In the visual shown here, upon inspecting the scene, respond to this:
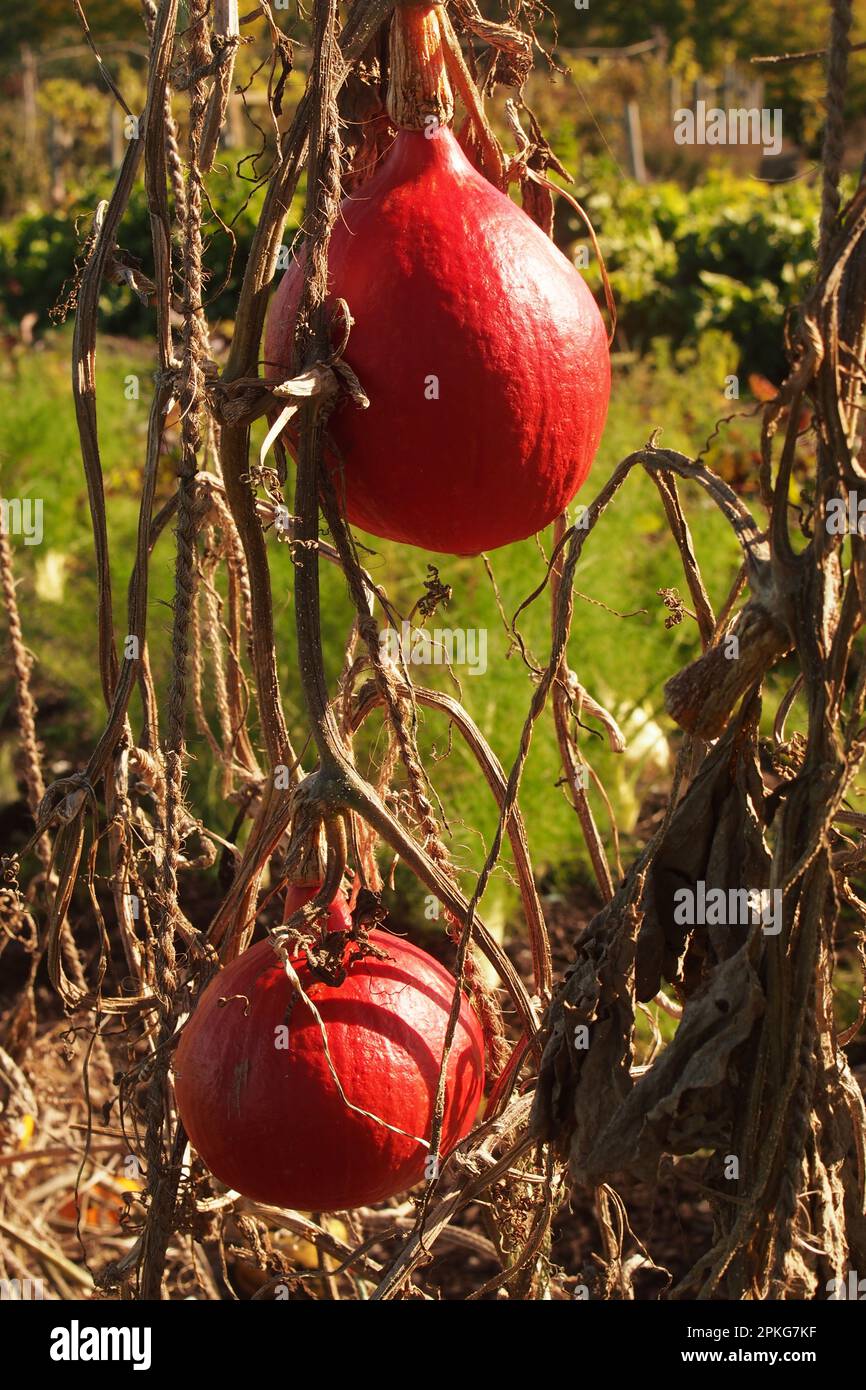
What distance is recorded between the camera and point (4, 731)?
4762 mm

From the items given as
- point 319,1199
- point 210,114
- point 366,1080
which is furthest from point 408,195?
point 319,1199

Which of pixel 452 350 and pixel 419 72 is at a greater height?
pixel 419 72

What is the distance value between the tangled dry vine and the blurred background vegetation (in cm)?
7

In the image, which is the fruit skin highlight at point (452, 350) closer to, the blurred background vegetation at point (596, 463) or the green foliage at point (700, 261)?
the blurred background vegetation at point (596, 463)

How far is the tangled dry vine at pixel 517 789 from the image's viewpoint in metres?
0.87

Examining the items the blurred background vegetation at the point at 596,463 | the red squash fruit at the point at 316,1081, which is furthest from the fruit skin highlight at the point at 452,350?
the red squash fruit at the point at 316,1081

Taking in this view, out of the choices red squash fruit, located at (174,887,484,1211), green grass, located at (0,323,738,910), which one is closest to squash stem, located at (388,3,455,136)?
red squash fruit, located at (174,887,484,1211)

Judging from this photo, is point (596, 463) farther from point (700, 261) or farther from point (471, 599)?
point (700, 261)

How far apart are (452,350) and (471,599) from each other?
2.72 meters

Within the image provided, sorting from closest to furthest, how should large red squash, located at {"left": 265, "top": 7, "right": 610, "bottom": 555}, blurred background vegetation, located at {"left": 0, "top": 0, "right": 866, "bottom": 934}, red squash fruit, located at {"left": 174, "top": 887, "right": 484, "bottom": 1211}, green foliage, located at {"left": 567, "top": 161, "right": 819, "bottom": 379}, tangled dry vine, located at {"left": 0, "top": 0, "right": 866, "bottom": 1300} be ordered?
tangled dry vine, located at {"left": 0, "top": 0, "right": 866, "bottom": 1300} → large red squash, located at {"left": 265, "top": 7, "right": 610, "bottom": 555} → red squash fruit, located at {"left": 174, "top": 887, "right": 484, "bottom": 1211} → blurred background vegetation, located at {"left": 0, "top": 0, "right": 866, "bottom": 934} → green foliage, located at {"left": 567, "top": 161, "right": 819, "bottom": 379}

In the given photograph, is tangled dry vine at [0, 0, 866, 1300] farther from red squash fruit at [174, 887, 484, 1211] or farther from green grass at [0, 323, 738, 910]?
green grass at [0, 323, 738, 910]

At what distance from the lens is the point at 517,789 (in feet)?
3.70

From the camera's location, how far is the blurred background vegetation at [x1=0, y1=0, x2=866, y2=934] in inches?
135

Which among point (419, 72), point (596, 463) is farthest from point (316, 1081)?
point (596, 463)
